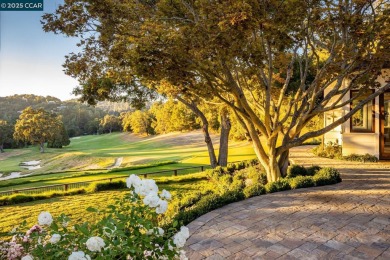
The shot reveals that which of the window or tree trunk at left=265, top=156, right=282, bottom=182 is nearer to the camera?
tree trunk at left=265, top=156, right=282, bottom=182

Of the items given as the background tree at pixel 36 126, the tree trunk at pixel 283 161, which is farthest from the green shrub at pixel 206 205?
the background tree at pixel 36 126

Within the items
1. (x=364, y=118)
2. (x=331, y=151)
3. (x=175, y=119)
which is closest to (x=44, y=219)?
(x=364, y=118)

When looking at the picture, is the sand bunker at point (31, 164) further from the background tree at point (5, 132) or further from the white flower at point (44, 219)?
the white flower at point (44, 219)

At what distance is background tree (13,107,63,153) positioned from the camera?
43.2 metres

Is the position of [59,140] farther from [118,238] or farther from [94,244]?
[94,244]

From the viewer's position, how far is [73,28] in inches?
271

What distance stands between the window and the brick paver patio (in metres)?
4.58

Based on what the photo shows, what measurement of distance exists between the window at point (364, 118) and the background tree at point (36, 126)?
1758 inches

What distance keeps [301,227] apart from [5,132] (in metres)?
55.1

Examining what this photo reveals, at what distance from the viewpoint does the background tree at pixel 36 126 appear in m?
43.2

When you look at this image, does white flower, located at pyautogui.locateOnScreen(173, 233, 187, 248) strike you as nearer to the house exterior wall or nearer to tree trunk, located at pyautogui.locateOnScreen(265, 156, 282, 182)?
tree trunk, located at pyautogui.locateOnScreen(265, 156, 282, 182)

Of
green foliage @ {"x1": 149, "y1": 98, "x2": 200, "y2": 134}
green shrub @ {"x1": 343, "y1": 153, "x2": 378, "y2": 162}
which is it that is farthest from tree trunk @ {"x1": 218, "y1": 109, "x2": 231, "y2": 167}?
green foliage @ {"x1": 149, "y1": 98, "x2": 200, "y2": 134}

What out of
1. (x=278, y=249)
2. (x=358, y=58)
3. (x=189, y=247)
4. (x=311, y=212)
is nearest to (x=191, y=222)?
(x=189, y=247)

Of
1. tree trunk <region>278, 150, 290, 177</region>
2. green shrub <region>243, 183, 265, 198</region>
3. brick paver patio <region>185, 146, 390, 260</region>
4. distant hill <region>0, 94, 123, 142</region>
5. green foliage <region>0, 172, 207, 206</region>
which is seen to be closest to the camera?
brick paver patio <region>185, 146, 390, 260</region>
